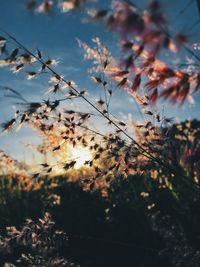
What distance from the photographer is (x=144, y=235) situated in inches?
257

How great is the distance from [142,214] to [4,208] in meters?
3.21

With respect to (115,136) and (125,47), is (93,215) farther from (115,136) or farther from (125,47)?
(125,47)

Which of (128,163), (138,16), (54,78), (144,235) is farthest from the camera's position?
(144,235)

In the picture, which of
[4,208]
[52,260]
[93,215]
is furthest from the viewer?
[4,208]

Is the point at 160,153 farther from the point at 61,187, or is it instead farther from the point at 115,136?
the point at 61,187

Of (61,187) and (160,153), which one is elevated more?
(61,187)

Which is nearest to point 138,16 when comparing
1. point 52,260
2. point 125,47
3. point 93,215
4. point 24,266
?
point 125,47

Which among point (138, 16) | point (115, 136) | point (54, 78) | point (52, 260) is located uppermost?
point (54, 78)

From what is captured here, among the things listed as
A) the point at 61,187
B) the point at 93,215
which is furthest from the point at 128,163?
the point at 61,187

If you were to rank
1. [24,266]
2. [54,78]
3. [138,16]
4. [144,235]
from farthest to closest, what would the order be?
[144,235] → [24,266] → [54,78] → [138,16]

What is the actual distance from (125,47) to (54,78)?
1.77 metres

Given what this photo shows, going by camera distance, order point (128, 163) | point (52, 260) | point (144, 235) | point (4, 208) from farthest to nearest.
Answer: point (4, 208), point (144, 235), point (52, 260), point (128, 163)

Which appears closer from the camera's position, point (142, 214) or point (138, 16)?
point (138, 16)

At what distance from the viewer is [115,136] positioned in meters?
3.86
